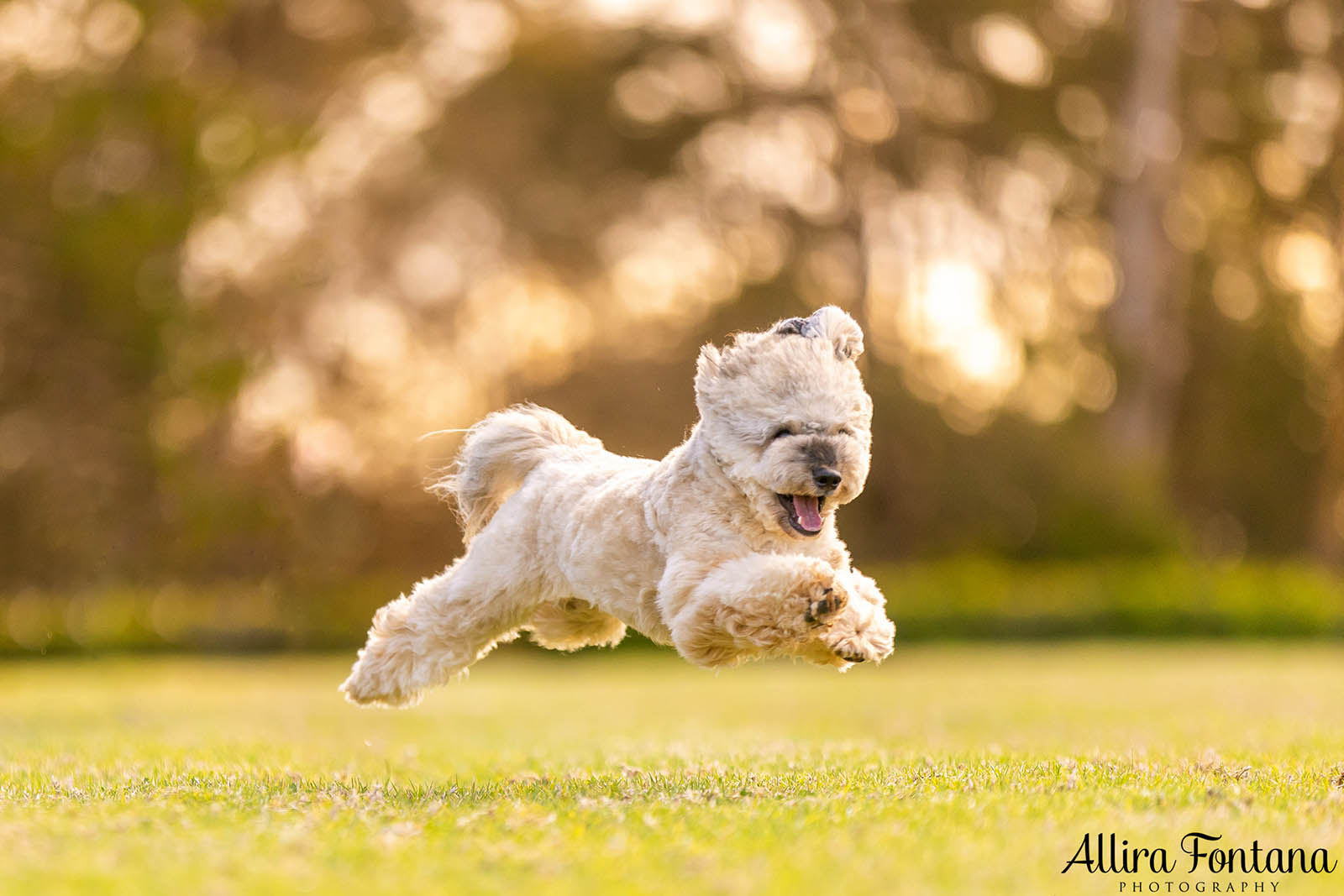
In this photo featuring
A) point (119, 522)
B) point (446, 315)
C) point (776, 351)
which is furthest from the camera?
point (446, 315)

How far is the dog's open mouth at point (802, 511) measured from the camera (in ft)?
18.7

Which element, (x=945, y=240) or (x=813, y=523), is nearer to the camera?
(x=813, y=523)

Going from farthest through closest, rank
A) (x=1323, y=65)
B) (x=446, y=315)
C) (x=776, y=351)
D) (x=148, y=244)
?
1. (x=1323, y=65)
2. (x=446, y=315)
3. (x=148, y=244)
4. (x=776, y=351)

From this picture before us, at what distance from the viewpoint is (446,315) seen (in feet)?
87.7

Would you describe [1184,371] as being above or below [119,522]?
above

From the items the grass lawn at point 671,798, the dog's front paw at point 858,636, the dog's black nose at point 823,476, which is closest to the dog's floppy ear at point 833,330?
the dog's black nose at point 823,476

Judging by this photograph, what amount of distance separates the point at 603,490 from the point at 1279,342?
3180 cm

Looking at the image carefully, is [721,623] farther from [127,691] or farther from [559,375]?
[559,375]

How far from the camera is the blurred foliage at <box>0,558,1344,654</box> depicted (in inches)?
906

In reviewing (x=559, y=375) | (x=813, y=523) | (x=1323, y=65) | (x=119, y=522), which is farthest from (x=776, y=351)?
(x=1323, y=65)

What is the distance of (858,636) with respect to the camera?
555 cm

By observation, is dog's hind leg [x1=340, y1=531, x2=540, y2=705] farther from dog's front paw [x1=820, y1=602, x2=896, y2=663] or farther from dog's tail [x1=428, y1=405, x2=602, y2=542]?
dog's front paw [x1=820, y1=602, x2=896, y2=663]

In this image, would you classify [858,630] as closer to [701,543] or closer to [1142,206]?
[701,543]

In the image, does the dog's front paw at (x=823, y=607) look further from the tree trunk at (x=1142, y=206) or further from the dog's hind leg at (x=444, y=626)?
the tree trunk at (x=1142, y=206)
